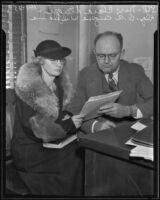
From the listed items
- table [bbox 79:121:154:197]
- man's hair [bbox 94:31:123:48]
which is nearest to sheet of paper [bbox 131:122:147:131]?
table [bbox 79:121:154:197]

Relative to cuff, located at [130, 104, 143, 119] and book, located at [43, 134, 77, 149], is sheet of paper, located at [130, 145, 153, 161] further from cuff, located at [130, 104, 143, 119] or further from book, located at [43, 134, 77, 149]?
book, located at [43, 134, 77, 149]

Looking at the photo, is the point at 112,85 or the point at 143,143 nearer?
the point at 143,143

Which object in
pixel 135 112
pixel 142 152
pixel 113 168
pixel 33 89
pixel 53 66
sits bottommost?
pixel 113 168

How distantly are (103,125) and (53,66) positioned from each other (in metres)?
0.35

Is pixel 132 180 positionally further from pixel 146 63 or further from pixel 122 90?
pixel 146 63

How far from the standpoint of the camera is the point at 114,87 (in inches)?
46.6

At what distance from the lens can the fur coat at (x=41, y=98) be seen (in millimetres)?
1137

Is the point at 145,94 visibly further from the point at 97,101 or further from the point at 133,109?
the point at 97,101

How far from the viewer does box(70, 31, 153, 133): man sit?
1170 millimetres

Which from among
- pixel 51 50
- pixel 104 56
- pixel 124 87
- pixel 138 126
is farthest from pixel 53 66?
pixel 138 126

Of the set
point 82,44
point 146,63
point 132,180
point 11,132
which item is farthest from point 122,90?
point 11,132

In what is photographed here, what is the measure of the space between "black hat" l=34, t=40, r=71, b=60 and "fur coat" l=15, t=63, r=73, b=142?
0.06 metres

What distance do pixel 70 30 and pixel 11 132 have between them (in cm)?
53

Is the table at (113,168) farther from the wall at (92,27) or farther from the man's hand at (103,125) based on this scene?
the wall at (92,27)
